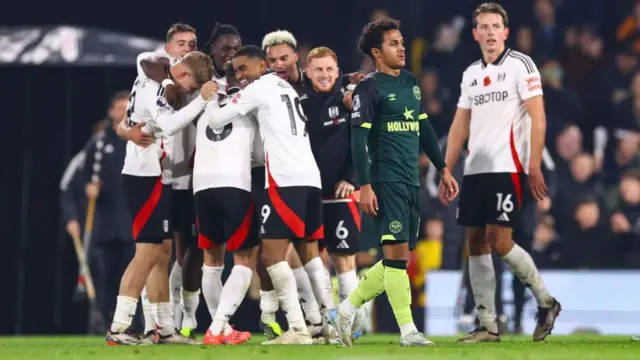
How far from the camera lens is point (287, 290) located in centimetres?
858

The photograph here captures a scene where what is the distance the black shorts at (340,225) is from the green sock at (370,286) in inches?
44.4

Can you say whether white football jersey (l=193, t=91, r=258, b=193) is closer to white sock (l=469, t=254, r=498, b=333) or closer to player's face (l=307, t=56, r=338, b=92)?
player's face (l=307, t=56, r=338, b=92)

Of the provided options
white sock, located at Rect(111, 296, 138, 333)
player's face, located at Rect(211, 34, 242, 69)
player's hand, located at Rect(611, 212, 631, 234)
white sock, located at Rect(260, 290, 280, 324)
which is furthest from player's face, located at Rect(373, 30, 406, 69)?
player's hand, located at Rect(611, 212, 631, 234)

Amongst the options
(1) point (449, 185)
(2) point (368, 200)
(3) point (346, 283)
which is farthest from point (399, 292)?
(3) point (346, 283)

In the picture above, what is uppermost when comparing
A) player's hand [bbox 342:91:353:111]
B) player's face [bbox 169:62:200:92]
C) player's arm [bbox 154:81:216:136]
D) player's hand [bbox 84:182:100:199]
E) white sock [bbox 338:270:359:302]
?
player's face [bbox 169:62:200:92]

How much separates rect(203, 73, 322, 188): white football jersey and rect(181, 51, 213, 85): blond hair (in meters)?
0.35

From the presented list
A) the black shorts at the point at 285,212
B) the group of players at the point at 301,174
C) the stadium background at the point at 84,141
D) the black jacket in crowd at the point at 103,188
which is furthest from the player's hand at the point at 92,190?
the black shorts at the point at 285,212

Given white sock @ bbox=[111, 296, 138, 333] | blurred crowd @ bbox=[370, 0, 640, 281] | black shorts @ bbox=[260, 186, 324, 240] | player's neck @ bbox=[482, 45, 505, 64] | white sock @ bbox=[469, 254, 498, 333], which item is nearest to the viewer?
black shorts @ bbox=[260, 186, 324, 240]

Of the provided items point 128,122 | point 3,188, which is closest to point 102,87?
point 3,188

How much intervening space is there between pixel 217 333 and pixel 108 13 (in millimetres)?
6031

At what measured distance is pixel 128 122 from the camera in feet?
29.7

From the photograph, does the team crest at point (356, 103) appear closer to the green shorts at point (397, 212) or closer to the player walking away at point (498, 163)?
the green shorts at point (397, 212)

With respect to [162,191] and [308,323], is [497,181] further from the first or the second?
[162,191]

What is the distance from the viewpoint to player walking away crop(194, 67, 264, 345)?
8.66 m
